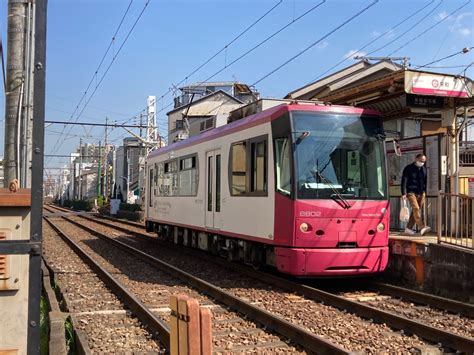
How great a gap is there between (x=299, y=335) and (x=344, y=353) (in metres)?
1.03

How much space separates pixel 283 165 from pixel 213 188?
3.45m

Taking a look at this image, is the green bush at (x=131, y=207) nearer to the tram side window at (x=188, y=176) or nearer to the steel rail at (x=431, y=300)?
the tram side window at (x=188, y=176)

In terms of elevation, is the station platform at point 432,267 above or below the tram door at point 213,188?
below

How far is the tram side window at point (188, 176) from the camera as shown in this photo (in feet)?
46.5

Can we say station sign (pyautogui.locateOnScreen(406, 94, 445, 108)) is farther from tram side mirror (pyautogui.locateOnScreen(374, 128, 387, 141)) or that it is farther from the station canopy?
tram side mirror (pyautogui.locateOnScreen(374, 128, 387, 141))

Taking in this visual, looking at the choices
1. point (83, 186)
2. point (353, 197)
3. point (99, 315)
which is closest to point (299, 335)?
point (99, 315)

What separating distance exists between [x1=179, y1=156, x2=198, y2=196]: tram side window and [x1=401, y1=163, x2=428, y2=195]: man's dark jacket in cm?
526

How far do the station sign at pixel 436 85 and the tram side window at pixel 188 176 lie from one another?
596 cm

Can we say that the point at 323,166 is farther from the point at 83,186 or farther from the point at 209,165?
the point at 83,186

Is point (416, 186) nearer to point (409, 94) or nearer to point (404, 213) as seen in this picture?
point (404, 213)

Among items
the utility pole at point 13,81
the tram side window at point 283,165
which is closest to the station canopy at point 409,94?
the tram side window at point 283,165

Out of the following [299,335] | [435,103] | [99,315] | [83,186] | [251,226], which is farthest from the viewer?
[83,186]

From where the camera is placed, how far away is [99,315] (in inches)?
310

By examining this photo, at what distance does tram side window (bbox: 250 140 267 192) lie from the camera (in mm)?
10078
